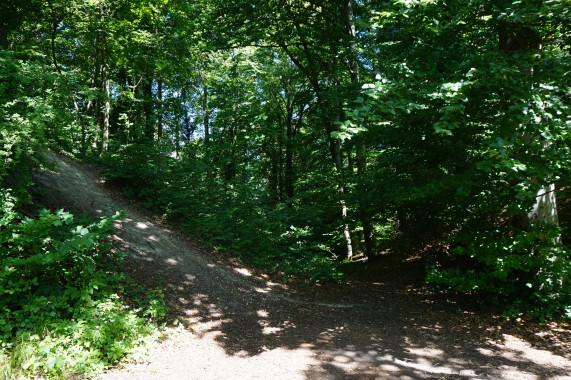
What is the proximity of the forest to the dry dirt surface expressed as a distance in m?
0.57

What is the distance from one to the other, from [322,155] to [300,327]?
33.8 feet

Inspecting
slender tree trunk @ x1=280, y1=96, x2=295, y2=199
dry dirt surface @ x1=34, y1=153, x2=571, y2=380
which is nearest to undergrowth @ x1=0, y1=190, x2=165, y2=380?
dry dirt surface @ x1=34, y1=153, x2=571, y2=380

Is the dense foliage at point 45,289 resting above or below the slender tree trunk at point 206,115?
below

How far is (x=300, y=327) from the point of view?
597 cm

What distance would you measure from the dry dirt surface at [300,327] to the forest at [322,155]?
1.86 feet

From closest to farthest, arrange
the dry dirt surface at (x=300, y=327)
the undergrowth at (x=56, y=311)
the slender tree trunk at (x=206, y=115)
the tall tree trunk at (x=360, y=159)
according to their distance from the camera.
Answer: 1. the undergrowth at (x=56, y=311)
2. the dry dirt surface at (x=300, y=327)
3. the tall tree trunk at (x=360, y=159)
4. the slender tree trunk at (x=206, y=115)

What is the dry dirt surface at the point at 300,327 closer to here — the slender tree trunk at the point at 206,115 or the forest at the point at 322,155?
the forest at the point at 322,155

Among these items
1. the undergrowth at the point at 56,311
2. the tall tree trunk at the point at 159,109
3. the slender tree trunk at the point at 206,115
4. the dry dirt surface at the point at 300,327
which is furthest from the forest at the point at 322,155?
the tall tree trunk at the point at 159,109

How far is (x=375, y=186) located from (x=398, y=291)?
125 inches

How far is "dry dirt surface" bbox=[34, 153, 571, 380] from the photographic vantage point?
13.6 ft

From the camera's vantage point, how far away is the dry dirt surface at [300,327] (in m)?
4.14

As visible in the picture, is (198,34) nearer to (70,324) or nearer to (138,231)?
(138,231)

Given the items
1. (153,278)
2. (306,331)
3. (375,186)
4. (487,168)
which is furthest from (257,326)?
(487,168)

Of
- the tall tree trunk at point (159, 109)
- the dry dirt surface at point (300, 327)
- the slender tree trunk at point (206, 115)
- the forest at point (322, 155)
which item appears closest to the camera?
the dry dirt surface at point (300, 327)
